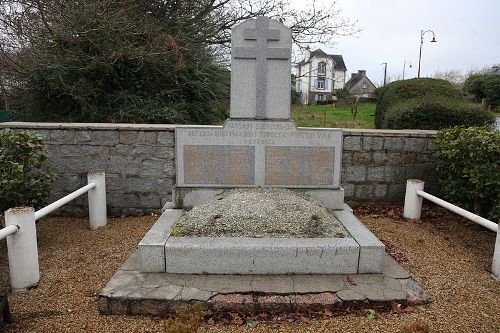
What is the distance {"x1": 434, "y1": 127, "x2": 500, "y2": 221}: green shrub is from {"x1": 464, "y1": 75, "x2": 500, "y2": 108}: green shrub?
75.6 ft

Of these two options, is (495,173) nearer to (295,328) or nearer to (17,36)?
(295,328)

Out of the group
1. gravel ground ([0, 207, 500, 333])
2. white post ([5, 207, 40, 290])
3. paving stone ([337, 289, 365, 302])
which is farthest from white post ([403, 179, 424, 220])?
white post ([5, 207, 40, 290])

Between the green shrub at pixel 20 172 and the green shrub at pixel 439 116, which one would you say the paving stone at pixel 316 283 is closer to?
the green shrub at pixel 20 172

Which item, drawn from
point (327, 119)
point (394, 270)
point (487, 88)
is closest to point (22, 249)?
point (394, 270)

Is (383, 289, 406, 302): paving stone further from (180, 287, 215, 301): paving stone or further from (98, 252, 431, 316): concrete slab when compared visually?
(180, 287, 215, 301): paving stone

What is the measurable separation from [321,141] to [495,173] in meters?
2.07

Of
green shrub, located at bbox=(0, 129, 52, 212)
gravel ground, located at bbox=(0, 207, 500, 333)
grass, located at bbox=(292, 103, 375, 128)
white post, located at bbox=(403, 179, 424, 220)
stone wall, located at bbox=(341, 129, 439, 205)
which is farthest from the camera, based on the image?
grass, located at bbox=(292, 103, 375, 128)

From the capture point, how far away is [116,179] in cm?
539

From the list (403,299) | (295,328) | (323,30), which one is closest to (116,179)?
(295,328)

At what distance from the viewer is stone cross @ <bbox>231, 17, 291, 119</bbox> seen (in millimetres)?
4121

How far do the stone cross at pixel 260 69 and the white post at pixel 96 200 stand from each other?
6.66ft

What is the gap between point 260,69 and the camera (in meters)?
4.15

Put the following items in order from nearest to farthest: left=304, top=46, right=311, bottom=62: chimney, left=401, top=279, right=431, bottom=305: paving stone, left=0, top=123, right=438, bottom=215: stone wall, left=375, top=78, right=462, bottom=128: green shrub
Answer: left=401, top=279, right=431, bottom=305: paving stone < left=0, top=123, right=438, bottom=215: stone wall < left=375, top=78, right=462, bottom=128: green shrub < left=304, top=46, right=311, bottom=62: chimney

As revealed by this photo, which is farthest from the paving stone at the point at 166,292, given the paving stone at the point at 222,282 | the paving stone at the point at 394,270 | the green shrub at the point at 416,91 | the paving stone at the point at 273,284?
the green shrub at the point at 416,91
